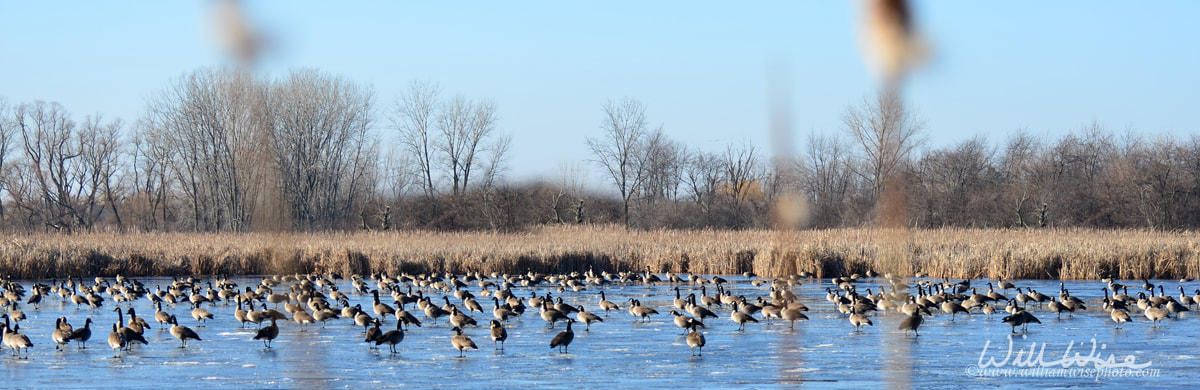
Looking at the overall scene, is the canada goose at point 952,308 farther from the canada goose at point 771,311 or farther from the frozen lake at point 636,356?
the canada goose at point 771,311

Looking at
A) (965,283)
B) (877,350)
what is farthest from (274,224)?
(965,283)

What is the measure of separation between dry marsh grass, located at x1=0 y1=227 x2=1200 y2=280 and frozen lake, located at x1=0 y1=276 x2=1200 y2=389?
12.0 meters

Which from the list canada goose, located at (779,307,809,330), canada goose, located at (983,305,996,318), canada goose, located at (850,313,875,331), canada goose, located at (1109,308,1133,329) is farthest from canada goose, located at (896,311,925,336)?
canada goose, located at (983,305,996,318)

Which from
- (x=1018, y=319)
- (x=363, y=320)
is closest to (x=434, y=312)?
(x=363, y=320)

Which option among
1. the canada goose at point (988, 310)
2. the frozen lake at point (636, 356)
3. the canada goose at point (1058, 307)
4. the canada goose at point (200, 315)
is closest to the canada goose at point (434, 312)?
the frozen lake at point (636, 356)

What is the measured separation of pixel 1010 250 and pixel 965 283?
7.57 m

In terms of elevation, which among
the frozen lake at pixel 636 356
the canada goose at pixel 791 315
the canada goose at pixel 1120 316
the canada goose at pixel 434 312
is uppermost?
the canada goose at pixel 434 312

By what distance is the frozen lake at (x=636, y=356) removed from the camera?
34.0ft

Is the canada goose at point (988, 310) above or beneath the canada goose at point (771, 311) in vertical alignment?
beneath

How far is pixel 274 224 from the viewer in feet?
9.97

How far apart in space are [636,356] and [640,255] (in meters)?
20.8

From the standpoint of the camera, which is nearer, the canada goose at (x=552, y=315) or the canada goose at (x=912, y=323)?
the canada goose at (x=912, y=323)

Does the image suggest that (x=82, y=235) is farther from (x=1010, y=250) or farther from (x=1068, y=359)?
(x=1068, y=359)

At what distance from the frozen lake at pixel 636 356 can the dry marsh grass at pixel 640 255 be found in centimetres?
1200
